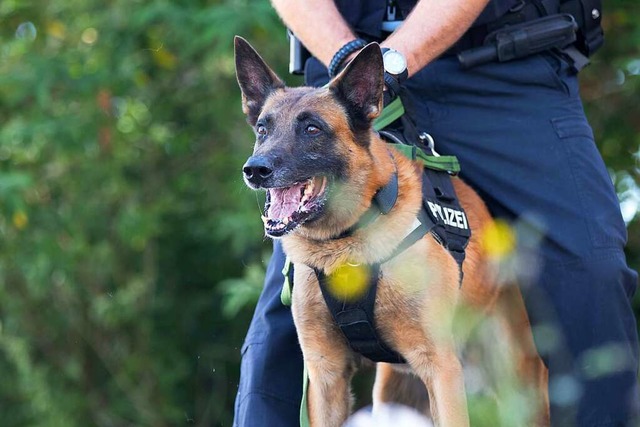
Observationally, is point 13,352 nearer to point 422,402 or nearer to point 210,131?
point 210,131

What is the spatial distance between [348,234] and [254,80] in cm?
65

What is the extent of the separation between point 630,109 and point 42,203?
3892 millimetres

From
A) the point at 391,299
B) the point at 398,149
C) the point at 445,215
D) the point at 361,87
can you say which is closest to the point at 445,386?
the point at 391,299

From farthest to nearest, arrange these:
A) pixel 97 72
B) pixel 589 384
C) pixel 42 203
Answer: pixel 42 203
pixel 97 72
pixel 589 384

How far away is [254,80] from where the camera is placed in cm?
349

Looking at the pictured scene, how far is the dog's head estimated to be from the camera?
3.10 meters

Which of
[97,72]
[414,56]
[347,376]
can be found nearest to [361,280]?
[347,376]

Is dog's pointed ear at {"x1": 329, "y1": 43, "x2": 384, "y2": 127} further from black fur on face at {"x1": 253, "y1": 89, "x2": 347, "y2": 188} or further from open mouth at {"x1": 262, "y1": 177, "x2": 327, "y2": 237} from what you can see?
open mouth at {"x1": 262, "y1": 177, "x2": 327, "y2": 237}

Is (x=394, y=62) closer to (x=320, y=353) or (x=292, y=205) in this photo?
(x=292, y=205)

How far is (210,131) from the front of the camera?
7223mm

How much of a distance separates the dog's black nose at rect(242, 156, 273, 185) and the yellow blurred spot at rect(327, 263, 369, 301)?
14.1 inches

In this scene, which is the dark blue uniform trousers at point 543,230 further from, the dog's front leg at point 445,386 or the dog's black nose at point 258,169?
the dog's black nose at point 258,169

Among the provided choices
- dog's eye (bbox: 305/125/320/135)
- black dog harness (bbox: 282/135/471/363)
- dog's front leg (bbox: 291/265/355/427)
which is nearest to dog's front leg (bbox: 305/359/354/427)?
dog's front leg (bbox: 291/265/355/427)

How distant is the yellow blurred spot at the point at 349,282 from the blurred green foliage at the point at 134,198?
2.67 metres
